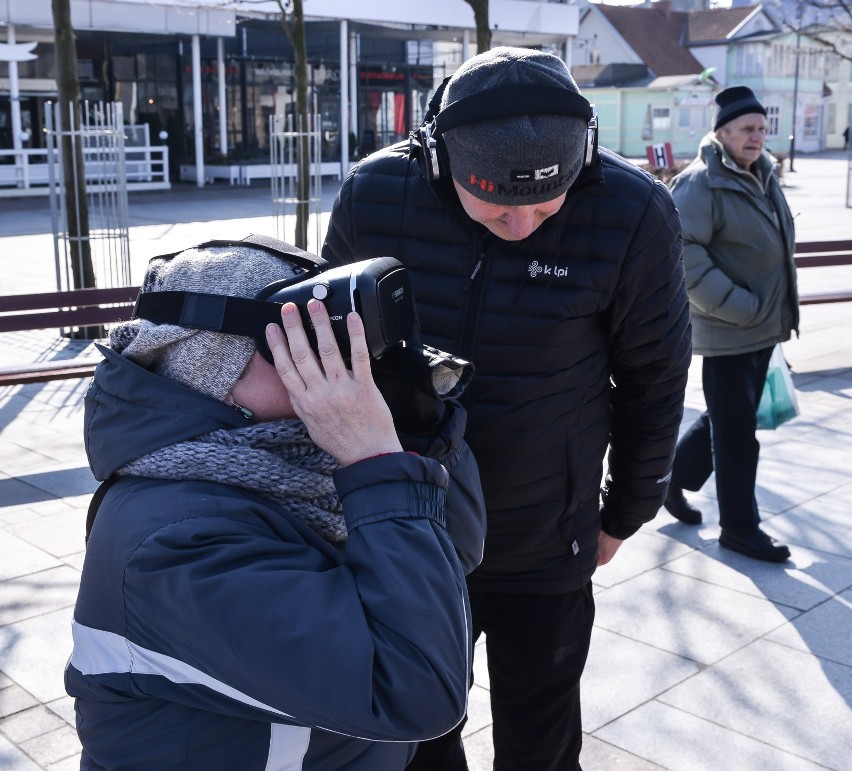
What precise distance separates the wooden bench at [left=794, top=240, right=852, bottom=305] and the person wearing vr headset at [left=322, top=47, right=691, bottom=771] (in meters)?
7.73

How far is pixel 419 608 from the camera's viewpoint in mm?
1396

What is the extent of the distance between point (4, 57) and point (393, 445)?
2752 centimetres

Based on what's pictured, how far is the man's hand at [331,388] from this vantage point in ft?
4.80

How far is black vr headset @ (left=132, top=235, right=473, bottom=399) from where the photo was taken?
1.47 meters

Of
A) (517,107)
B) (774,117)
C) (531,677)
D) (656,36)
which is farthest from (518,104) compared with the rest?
(656,36)

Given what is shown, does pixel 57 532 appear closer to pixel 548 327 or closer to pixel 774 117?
pixel 548 327

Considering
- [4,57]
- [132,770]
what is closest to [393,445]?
[132,770]

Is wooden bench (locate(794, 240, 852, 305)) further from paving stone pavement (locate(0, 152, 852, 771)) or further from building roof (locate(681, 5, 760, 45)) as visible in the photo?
building roof (locate(681, 5, 760, 45))

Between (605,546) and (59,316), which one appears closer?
(605,546)

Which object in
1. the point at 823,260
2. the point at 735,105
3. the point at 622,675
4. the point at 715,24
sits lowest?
the point at 622,675

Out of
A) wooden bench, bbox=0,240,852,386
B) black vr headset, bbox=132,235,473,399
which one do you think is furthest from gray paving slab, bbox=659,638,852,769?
wooden bench, bbox=0,240,852,386

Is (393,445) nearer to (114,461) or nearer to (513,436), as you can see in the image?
(114,461)

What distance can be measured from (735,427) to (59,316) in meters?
5.02

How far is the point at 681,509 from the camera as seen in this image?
5.45m
